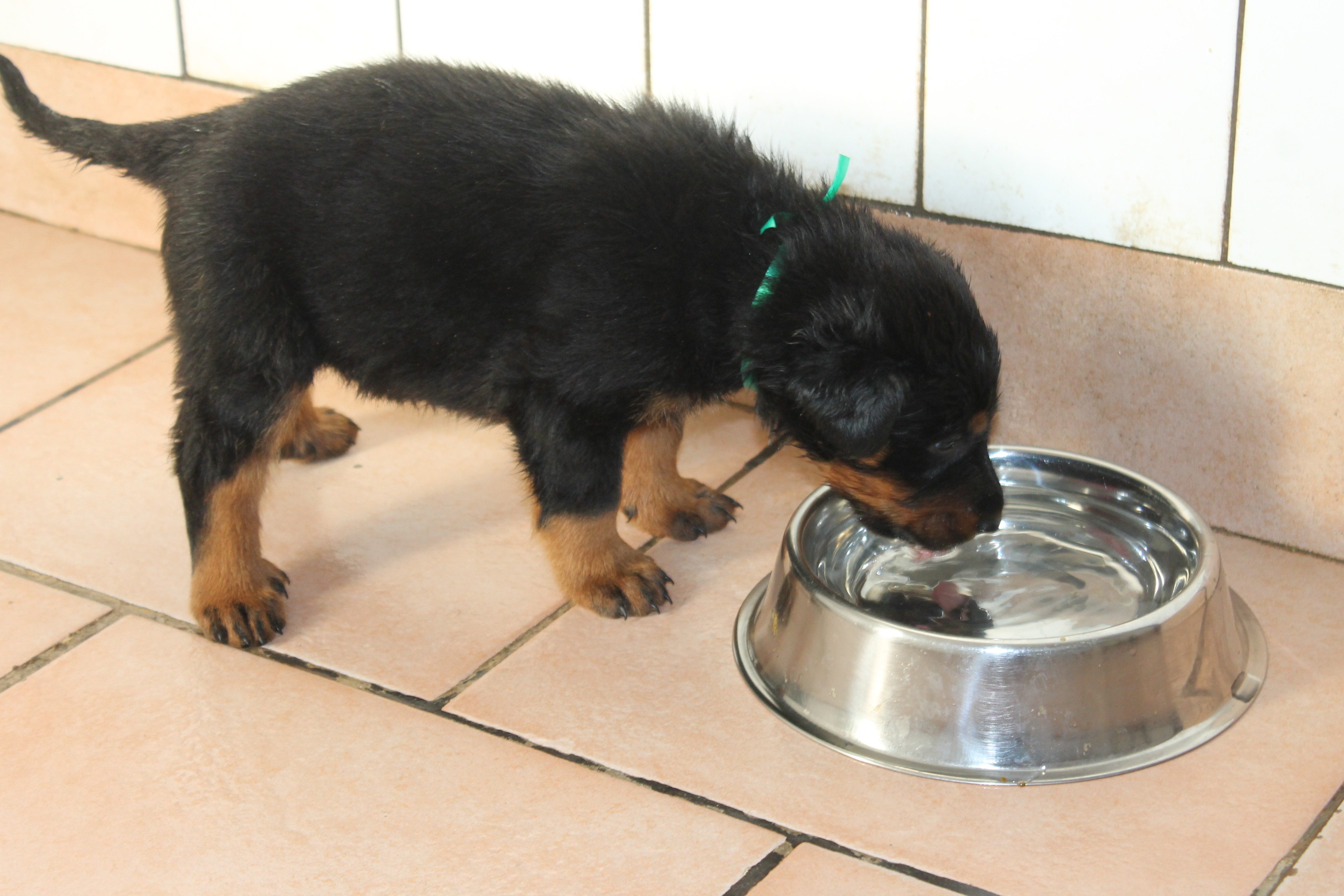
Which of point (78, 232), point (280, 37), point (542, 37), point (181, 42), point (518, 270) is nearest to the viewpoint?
point (518, 270)

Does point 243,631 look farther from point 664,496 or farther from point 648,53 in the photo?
point 648,53

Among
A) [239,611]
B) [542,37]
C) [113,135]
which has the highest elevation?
[542,37]

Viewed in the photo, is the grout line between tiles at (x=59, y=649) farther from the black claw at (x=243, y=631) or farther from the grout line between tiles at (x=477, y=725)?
the black claw at (x=243, y=631)

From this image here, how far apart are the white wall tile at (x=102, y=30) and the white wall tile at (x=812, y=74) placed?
1694mm

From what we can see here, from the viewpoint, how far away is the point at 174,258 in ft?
9.30

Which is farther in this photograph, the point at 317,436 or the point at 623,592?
the point at 317,436

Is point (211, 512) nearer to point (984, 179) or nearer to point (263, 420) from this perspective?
point (263, 420)

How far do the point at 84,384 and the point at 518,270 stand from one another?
1796 mm

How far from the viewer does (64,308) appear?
432 centimetres

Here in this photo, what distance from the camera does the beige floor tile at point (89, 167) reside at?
171 inches

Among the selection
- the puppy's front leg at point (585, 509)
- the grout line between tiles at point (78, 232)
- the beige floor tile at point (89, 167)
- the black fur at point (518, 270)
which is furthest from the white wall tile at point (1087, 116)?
the grout line between tiles at point (78, 232)

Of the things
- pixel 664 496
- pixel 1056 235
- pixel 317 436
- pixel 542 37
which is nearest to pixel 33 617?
pixel 317 436

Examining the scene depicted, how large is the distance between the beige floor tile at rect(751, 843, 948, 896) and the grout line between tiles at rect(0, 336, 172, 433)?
7.12 feet

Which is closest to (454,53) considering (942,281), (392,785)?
(942,281)
